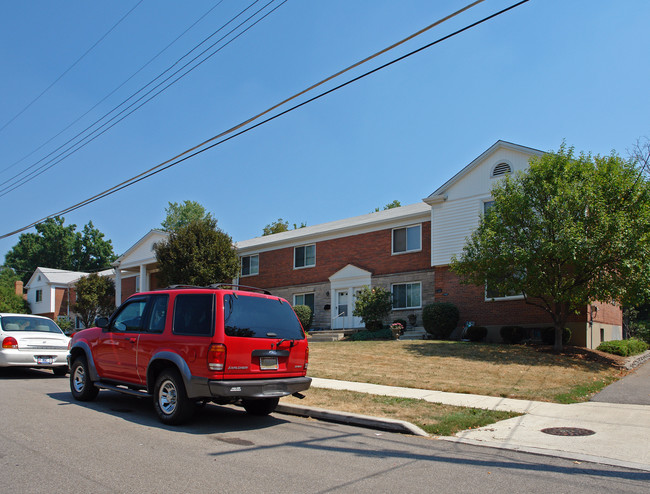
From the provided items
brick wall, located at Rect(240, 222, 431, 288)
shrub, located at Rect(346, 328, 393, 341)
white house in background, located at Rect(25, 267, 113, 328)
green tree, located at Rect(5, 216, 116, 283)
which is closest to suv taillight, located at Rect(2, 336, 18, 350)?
shrub, located at Rect(346, 328, 393, 341)

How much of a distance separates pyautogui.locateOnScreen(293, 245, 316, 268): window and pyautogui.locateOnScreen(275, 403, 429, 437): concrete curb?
21.5 meters

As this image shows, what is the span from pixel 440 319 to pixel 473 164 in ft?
22.8

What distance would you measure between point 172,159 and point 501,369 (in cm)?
1083

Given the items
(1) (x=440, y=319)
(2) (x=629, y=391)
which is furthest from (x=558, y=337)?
(2) (x=629, y=391)

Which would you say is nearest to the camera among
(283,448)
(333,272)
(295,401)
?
(283,448)

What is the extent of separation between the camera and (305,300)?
30781mm

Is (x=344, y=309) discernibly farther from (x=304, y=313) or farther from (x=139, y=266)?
(x=139, y=266)

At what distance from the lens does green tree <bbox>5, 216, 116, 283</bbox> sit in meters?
81.9

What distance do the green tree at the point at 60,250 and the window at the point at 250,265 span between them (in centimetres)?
5497

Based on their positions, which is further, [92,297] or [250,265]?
[92,297]

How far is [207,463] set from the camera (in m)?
5.59

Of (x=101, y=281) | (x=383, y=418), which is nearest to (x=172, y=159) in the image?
(x=383, y=418)

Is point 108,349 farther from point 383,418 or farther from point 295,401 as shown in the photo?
point 383,418

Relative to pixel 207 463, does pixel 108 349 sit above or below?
above
